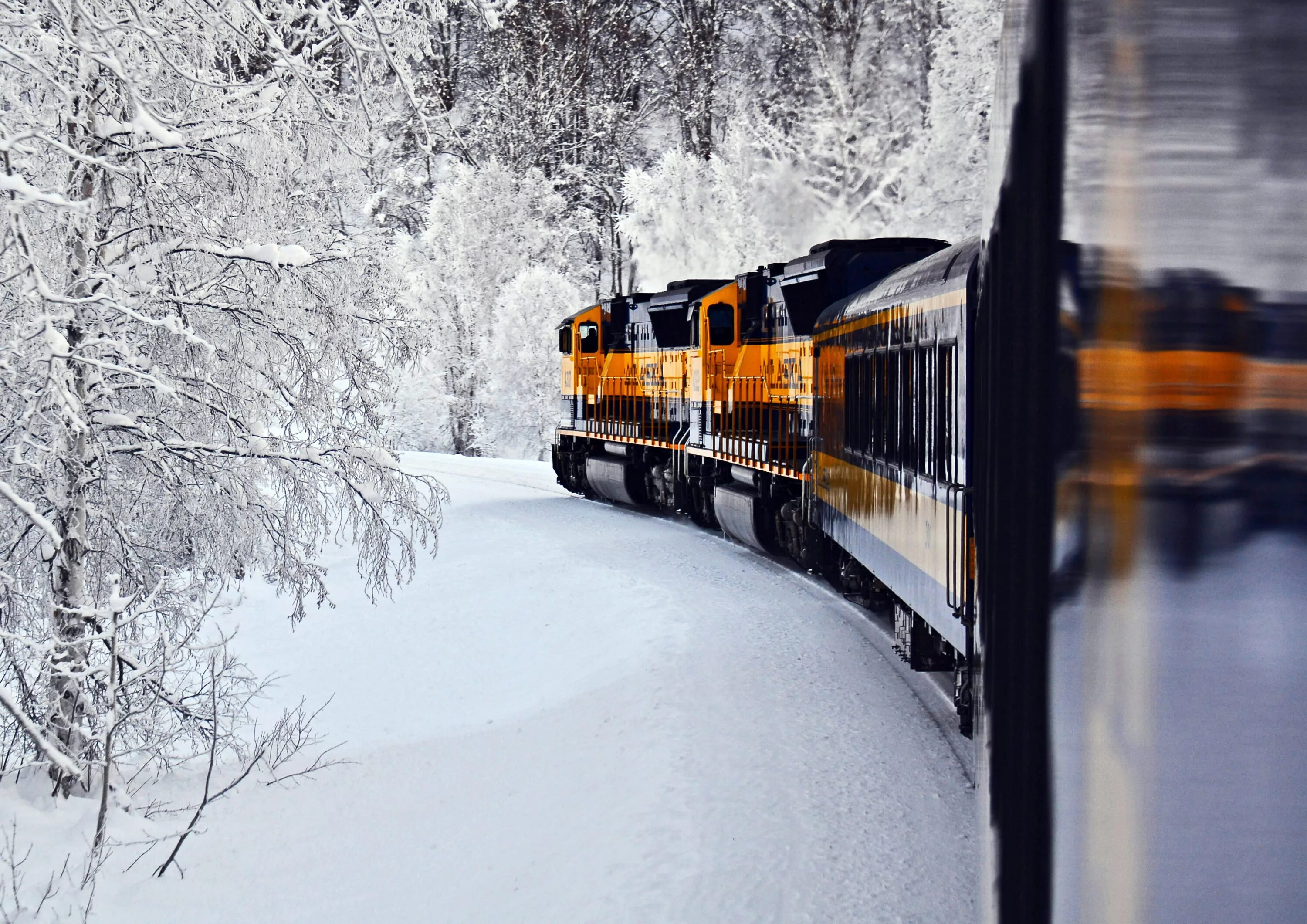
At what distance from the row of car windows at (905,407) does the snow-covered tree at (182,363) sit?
3497 millimetres

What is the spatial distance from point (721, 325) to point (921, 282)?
927cm

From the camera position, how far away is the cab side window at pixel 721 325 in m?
17.3

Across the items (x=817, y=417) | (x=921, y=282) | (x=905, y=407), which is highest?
(x=921, y=282)

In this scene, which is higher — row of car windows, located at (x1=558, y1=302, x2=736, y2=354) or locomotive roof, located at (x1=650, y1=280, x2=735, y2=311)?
locomotive roof, located at (x1=650, y1=280, x2=735, y2=311)

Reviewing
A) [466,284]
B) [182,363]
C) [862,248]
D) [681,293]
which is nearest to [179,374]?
[182,363]

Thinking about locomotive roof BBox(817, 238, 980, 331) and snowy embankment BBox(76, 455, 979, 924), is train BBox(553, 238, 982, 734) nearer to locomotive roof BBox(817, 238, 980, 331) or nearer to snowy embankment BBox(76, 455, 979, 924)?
locomotive roof BBox(817, 238, 980, 331)

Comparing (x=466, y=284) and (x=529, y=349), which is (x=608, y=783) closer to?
(x=529, y=349)

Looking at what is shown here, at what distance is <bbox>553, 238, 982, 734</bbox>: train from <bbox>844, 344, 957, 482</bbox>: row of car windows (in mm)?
22

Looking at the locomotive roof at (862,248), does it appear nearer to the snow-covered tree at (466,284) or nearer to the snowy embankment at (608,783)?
the snowy embankment at (608,783)

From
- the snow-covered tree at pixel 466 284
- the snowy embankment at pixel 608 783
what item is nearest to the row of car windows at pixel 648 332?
the snowy embankment at pixel 608 783

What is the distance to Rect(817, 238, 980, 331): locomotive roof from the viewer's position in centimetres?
714

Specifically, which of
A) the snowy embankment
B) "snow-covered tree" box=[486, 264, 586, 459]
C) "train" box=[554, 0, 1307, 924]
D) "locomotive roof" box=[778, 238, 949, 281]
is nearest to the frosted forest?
the snowy embankment

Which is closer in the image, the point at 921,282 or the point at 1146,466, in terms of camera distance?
the point at 1146,466

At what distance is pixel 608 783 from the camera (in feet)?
26.4
